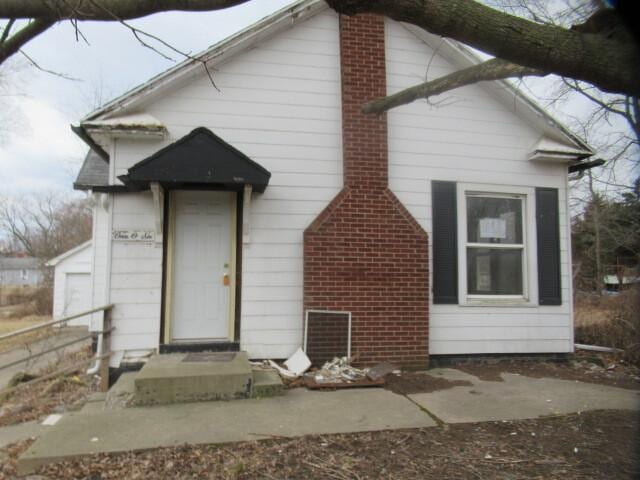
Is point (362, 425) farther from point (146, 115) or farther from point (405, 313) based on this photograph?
point (146, 115)

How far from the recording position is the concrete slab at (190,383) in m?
4.30

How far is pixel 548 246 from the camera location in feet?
22.3

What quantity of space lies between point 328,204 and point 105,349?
3.61 meters

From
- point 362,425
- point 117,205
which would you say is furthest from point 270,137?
point 362,425

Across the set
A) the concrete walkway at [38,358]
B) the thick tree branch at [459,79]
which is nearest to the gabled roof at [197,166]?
the thick tree branch at [459,79]

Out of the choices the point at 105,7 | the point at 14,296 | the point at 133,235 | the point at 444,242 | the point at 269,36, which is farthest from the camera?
the point at 14,296

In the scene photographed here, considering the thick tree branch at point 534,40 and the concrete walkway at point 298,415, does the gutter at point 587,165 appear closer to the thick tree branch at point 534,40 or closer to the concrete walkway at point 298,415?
the concrete walkway at point 298,415

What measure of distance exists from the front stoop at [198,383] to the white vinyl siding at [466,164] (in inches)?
116

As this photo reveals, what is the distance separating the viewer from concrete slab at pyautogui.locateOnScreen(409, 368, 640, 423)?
4.10 meters

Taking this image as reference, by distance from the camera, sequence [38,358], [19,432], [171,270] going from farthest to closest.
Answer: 1. [38,358]
2. [171,270]
3. [19,432]

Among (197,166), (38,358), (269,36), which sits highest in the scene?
(269,36)

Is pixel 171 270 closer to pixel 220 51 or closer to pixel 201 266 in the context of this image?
pixel 201 266

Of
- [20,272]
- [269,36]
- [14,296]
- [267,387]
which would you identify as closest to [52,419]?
[267,387]

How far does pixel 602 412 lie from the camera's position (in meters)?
4.19
